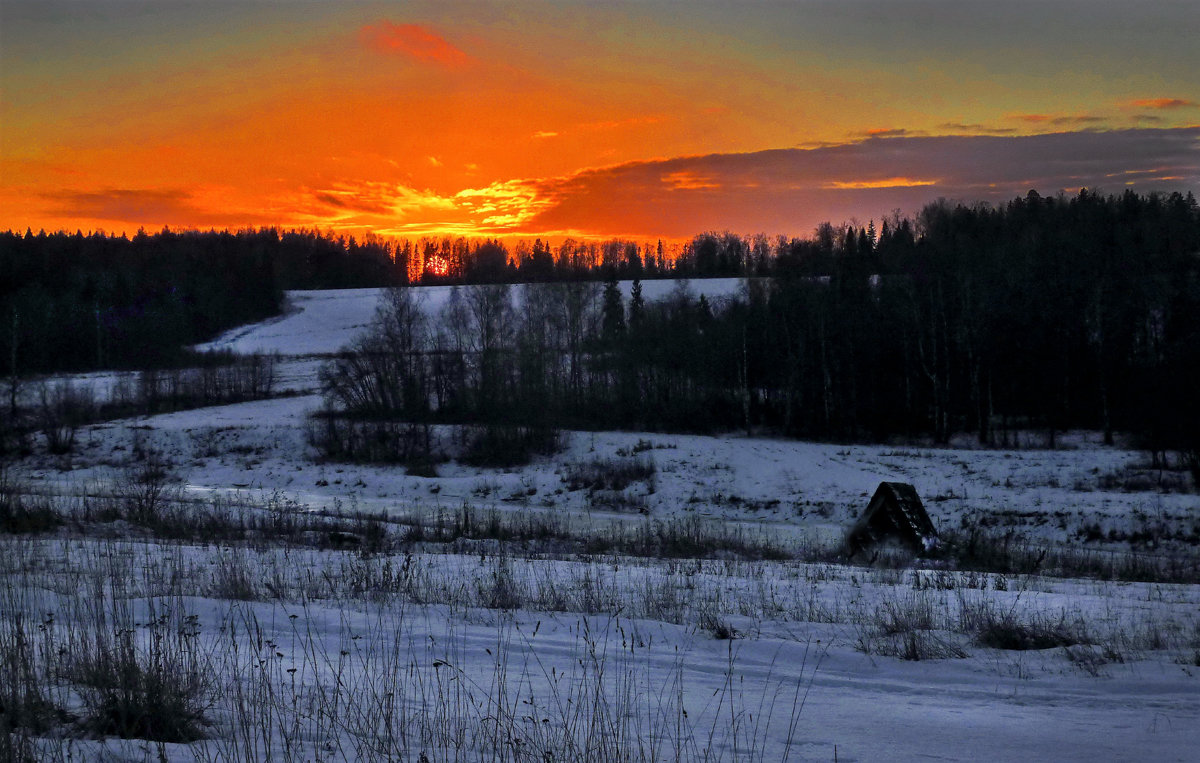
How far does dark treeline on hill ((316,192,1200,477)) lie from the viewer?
170 ft

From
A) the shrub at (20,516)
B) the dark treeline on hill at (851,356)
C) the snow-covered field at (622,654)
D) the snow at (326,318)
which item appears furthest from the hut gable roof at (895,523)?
the snow at (326,318)

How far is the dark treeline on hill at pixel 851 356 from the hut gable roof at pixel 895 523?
28.6 metres

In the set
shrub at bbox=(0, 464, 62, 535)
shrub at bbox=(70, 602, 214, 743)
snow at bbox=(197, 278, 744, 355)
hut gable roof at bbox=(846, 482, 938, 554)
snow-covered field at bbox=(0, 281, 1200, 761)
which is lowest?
hut gable roof at bbox=(846, 482, 938, 554)

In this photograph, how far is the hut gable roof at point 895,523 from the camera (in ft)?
70.6

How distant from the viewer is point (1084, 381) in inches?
2080

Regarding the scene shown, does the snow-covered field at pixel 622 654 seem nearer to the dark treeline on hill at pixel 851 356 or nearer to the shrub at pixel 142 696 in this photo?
the shrub at pixel 142 696

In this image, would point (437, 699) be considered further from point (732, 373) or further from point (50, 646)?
point (732, 373)

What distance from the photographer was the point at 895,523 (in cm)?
2173

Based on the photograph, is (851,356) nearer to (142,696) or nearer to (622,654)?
(622,654)

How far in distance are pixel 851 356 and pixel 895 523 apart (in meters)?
36.3

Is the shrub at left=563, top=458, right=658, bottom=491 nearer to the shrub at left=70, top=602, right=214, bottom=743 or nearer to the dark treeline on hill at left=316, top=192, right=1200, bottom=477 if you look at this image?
the dark treeline on hill at left=316, top=192, right=1200, bottom=477

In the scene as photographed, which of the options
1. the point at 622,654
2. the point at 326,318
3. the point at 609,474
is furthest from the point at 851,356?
the point at 326,318

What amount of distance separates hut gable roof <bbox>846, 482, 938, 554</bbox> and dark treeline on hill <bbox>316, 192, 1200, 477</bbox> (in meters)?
28.6

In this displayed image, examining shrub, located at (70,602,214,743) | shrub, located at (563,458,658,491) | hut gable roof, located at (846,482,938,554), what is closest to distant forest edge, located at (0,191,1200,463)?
shrub, located at (563,458,658,491)
